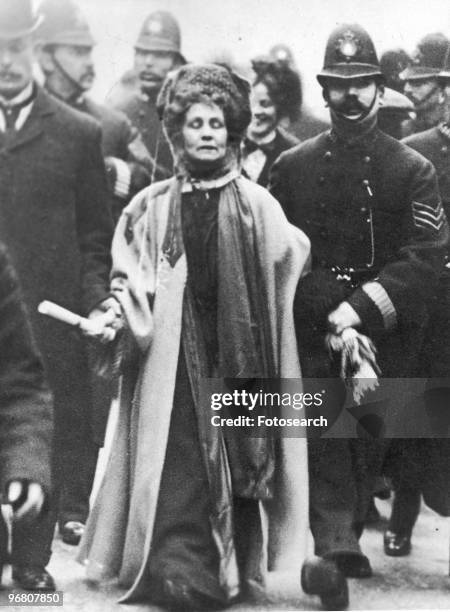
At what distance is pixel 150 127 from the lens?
501 cm

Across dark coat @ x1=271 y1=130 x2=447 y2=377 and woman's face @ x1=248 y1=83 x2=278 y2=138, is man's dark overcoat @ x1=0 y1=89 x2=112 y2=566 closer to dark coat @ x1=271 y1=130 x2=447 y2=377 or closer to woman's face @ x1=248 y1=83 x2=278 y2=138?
woman's face @ x1=248 y1=83 x2=278 y2=138

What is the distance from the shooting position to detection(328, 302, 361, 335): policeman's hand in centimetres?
498

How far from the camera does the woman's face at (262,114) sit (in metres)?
5.04

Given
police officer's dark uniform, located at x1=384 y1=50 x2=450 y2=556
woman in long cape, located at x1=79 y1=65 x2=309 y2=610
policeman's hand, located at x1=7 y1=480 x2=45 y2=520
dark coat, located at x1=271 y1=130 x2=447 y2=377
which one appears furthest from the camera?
police officer's dark uniform, located at x1=384 y1=50 x2=450 y2=556

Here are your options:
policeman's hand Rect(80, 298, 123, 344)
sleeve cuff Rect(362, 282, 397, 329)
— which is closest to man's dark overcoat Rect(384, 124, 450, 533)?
sleeve cuff Rect(362, 282, 397, 329)

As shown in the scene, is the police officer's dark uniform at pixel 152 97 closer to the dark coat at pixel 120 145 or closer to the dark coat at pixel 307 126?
the dark coat at pixel 120 145

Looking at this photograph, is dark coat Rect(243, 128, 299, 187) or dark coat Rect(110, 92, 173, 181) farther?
dark coat Rect(243, 128, 299, 187)

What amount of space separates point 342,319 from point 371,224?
47 cm

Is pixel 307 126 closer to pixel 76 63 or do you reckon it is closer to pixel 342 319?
pixel 342 319

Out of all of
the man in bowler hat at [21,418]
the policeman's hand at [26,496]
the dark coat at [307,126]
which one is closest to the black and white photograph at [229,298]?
the dark coat at [307,126]

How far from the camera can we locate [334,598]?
15.9ft

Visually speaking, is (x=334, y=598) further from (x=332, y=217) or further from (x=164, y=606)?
(x=332, y=217)

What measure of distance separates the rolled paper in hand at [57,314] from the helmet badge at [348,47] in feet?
5.70

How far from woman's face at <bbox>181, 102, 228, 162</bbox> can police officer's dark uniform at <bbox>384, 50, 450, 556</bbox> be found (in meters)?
0.94
